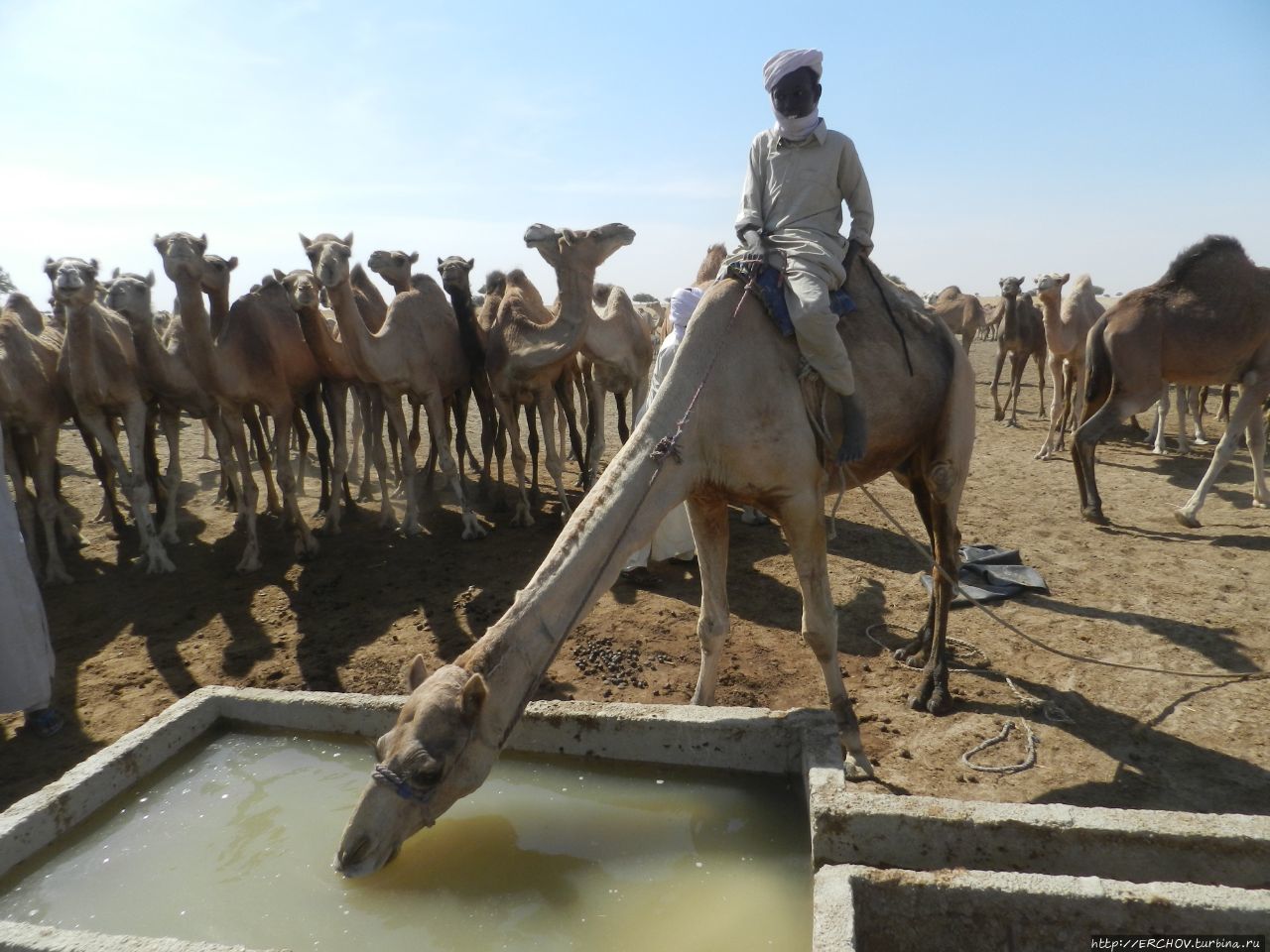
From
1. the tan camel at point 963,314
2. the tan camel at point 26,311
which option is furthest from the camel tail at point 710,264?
the tan camel at point 963,314

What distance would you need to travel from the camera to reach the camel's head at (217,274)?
23.4 feet

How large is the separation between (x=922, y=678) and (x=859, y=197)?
2.52 metres

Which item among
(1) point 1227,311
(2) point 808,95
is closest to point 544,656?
(2) point 808,95

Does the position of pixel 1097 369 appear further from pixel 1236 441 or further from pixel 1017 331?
pixel 1017 331

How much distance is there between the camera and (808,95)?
3.72 metres

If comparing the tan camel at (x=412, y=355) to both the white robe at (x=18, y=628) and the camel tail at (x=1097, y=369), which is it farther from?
the camel tail at (x=1097, y=369)

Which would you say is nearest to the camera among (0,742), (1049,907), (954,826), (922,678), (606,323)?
(1049,907)

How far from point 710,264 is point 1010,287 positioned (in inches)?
336

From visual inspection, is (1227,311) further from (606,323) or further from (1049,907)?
(1049,907)

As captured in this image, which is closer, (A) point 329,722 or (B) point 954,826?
(B) point 954,826

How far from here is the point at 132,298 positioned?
7188 millimetres

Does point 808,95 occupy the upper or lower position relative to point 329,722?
upper

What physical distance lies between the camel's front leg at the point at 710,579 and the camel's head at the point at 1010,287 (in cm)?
1142

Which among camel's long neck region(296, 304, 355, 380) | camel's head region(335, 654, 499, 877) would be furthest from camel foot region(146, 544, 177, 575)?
camel's head region(335, 654, 499, 877)
